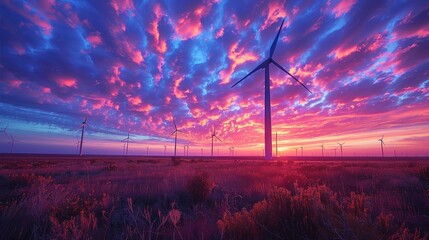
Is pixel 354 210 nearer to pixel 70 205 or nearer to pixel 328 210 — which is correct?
pixel 328 210

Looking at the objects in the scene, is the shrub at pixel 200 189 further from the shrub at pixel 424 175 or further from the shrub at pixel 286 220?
the shrub at pixel 424 175

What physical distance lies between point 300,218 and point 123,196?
8.45 meters

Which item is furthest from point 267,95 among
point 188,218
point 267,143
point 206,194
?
point 188,218

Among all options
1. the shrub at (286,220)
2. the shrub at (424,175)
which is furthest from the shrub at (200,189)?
the shrub at (424,175)

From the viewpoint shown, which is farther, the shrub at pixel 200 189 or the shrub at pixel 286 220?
the shrub at pixel 200 189

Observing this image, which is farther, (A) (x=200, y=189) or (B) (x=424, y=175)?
(B) (x=424, y=175)

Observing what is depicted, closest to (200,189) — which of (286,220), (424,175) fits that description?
(286,220)

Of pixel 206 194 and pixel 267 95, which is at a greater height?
pixel 267 95

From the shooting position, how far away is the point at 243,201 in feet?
30.0

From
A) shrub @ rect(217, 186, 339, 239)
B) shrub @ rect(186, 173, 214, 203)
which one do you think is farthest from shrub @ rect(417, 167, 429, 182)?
shrub @ rect(217, 186, 339, 239)

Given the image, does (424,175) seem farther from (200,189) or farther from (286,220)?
(286,220)

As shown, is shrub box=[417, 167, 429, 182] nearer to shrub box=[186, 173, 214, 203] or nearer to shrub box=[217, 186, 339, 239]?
shrub box=[186, 173, 214, 203]

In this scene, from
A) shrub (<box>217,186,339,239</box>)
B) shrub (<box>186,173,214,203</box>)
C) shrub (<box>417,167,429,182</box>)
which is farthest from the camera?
shrub (<box>417,167,429,182</box>)

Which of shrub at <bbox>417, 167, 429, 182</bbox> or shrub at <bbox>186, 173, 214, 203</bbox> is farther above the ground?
shrub at <bbox>417, 167, 429, 182</bbox>
